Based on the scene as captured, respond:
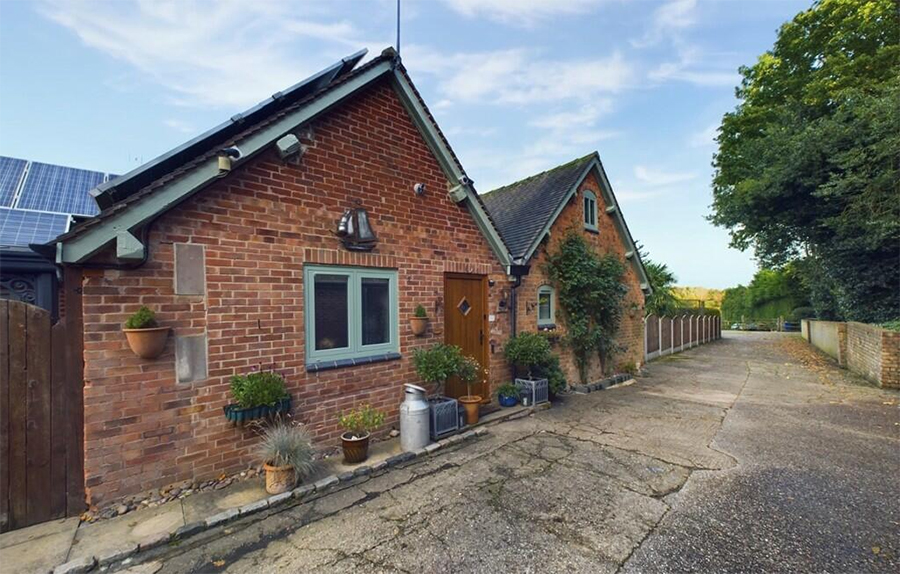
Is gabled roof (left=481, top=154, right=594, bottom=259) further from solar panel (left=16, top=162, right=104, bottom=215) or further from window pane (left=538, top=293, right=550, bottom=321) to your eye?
solar panel (left=16, top=162, right=104, bottom=215)

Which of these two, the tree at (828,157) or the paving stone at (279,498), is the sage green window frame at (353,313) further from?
the tree at (828,157)

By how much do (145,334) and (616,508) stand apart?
5141mm

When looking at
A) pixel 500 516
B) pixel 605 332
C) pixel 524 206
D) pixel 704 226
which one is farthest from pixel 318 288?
pixel 704 226

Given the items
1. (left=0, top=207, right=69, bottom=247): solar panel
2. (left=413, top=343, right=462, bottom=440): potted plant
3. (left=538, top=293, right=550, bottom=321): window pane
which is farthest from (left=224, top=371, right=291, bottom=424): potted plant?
(left=538, top=293, right=550, bottom=321): window pane

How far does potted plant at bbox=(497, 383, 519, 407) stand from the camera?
25.1ft

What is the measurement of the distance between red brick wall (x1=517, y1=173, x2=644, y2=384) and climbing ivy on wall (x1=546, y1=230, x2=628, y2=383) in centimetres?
20

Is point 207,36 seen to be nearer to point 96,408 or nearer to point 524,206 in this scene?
point 96,408

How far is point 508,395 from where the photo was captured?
7.64 m

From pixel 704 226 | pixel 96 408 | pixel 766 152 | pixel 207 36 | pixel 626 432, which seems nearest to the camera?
pixel 96 408

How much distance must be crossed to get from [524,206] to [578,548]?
8.77m

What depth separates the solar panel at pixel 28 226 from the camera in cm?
584

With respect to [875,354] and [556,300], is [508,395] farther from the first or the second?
[875,354]

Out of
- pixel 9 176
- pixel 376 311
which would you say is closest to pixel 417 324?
pixel 376 311

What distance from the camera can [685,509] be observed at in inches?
154
